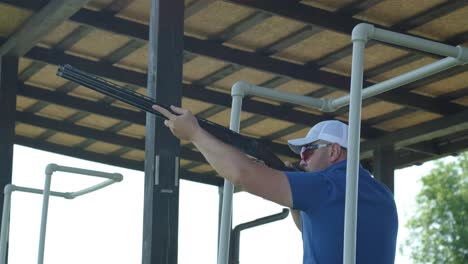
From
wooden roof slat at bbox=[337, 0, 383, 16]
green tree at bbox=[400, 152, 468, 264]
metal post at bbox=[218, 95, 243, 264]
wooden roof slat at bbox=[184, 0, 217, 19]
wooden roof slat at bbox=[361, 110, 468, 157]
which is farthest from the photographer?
green tree at bbox=[400, 152, 468, 264]

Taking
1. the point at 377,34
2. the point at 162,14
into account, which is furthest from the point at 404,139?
the point at 377,34

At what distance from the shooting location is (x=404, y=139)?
1361 centimetres

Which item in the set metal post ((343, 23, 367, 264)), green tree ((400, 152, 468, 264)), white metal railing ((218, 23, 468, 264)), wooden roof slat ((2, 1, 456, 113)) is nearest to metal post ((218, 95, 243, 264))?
white metal railing ((218, 23, 468, 264))

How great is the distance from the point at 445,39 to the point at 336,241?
6.35 meters

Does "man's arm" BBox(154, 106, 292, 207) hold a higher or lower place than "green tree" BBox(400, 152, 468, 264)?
lower

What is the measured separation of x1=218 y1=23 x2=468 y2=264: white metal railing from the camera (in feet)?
14.7

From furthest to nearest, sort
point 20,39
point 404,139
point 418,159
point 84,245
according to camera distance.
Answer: point 84,245
point 418,159
point 404,139
point 20,39

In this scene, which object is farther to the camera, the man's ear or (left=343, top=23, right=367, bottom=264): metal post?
the man's ear

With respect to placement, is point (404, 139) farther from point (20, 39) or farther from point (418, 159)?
point (20, 39)

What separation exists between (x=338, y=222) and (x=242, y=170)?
458mm

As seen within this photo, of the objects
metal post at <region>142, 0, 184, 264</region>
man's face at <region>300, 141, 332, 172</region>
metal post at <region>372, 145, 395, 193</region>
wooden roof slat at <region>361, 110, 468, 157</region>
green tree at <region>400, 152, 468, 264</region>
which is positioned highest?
green tree at <region>400, 152, 468, 264</region>

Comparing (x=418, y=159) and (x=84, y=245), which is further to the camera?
(x=84, y=245)

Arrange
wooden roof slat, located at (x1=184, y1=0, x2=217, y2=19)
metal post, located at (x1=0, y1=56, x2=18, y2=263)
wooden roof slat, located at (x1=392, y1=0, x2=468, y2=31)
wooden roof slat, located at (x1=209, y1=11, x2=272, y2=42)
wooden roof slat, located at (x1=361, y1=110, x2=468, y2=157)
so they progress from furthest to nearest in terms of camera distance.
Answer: wooden roof slat, located at (x1=361, y1=110, x2=468, y2=157) < metal post, located at (x1=0, y1=56, x2=18, y2=263) < wooden roof slat, located at (x1=209, y1=11, x2=272, y2=42) < wooden roof slat, located at (x1=184, y1=0, x2=217, y2=19) < wooden roof slat, located at (x1=392, y1=0, x2=468, y2=31)

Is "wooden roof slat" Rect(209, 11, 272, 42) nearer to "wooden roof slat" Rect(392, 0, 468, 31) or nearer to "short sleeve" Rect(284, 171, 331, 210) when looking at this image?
"wooden roof slat" Rect(392, 0, 468, 31)
